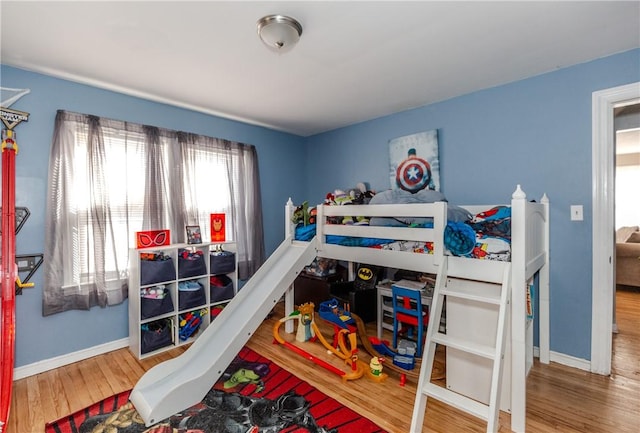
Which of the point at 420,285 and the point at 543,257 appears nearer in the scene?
the point at 543,257

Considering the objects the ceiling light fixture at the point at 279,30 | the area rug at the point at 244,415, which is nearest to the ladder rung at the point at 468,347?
the area rug at the point at 244,415

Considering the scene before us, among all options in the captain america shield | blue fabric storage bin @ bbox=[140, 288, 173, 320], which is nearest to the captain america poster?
the captain america shield

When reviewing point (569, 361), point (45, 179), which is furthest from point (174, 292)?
point (569, 361)

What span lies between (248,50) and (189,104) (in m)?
1.35

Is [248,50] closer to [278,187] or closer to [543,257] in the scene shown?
[278,187]

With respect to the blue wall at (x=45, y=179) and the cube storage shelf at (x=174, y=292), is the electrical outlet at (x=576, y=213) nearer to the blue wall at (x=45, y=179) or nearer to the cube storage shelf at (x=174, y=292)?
the cube storage shelf at (x=174, y=292)

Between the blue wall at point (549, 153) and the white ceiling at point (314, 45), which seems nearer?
the white ceiling at point (314, 45)

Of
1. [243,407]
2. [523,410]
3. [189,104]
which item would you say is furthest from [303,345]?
[189,104]

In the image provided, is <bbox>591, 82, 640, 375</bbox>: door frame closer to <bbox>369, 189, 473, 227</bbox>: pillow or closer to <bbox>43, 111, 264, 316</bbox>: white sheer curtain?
<bbox>369, 189, 473, 227</bbox>: pillow

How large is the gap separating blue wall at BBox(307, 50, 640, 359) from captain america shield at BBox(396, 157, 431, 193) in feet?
0.53

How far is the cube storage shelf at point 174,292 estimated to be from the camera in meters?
2.65

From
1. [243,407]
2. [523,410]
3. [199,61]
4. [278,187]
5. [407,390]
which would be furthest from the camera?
[278,187]

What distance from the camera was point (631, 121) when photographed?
3.05 m

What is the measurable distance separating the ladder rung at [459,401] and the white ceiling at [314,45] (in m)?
2.13
